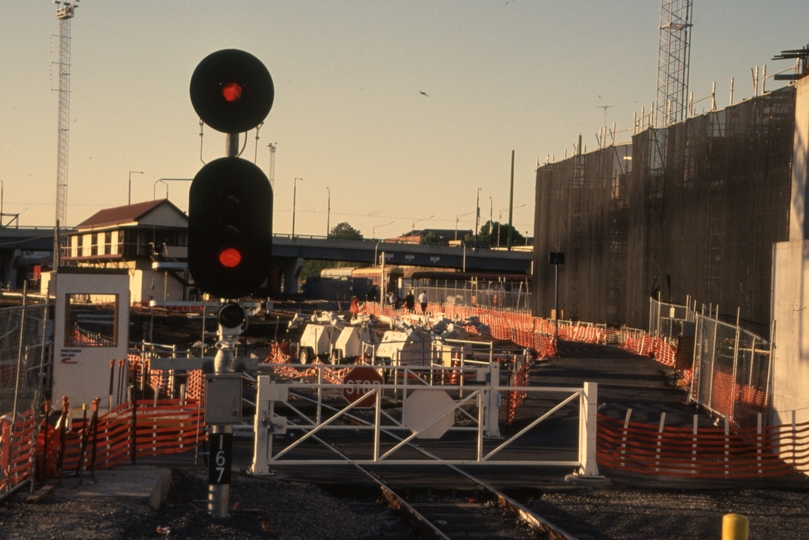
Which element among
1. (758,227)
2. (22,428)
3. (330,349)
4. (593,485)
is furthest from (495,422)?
(758,227)

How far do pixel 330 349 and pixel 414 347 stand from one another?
7533 mm

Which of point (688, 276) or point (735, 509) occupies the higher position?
point (688, 276)

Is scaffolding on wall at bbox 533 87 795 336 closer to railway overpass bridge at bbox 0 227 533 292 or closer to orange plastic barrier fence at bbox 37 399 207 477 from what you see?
orange plastic barrier fence at bbox 37 399 207 477

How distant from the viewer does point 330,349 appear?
35375mm

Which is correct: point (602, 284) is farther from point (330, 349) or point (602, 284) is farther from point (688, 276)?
point (330, 349)

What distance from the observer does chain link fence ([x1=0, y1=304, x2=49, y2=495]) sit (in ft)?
35.3

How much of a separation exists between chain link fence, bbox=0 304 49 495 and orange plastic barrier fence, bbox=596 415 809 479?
A: 302 inches

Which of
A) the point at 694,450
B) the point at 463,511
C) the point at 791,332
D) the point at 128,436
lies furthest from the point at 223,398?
the point at 791,332

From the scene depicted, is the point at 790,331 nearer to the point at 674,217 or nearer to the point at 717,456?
the point at 717,456

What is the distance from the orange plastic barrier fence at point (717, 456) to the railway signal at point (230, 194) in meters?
7.90

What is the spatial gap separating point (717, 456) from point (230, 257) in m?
9.84

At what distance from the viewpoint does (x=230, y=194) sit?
8.51 m

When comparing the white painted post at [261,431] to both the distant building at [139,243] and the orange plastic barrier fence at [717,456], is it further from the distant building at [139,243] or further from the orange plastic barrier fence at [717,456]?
the distant building at [139,243]

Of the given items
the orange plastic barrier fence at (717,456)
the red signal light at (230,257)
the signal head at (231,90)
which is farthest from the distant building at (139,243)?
the red signal light at (230,257)
